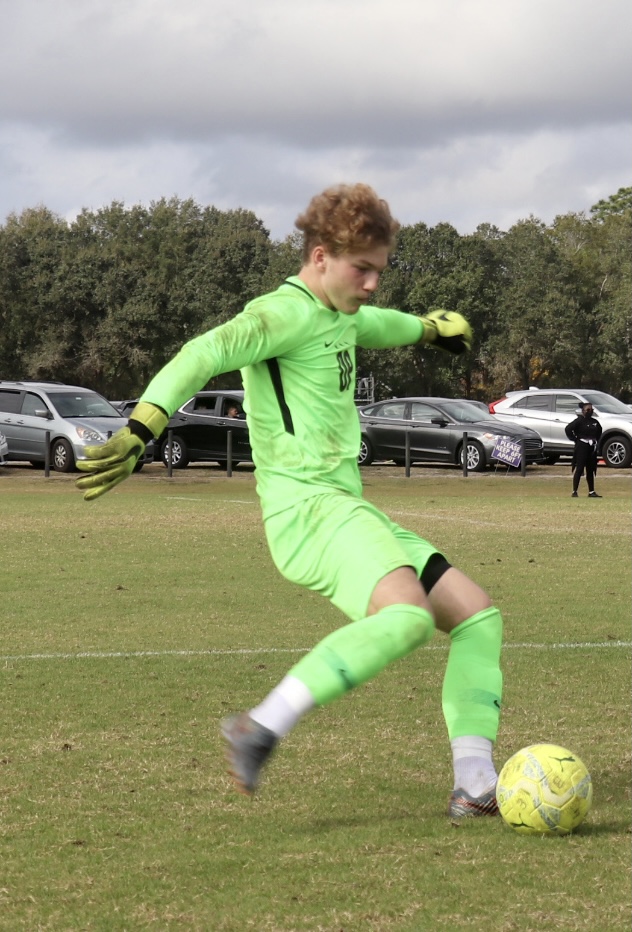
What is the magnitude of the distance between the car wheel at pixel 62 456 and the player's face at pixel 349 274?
24674 millimetres

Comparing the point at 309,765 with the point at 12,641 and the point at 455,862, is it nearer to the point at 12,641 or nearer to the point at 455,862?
the point at 455,862

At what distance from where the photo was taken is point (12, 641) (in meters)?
9.02

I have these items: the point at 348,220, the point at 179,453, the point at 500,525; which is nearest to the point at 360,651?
the point at 348,220

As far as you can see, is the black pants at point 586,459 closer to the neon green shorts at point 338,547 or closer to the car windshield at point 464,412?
the car windshield at point 464,412

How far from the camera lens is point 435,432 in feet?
100

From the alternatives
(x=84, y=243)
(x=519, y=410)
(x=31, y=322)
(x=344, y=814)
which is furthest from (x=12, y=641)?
(x=84, y=243)

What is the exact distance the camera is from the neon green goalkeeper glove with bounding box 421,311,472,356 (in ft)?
18.4

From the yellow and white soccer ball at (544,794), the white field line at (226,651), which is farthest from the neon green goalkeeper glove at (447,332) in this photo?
the white field line at (226,651)

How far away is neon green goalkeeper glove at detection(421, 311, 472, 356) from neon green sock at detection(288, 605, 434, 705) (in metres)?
1.71

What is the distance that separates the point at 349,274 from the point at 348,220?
189 millimetres

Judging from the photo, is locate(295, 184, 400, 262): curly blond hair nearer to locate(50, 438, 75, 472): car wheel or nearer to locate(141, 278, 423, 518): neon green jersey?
locate(141, 278, 423, 518): neon green jersey

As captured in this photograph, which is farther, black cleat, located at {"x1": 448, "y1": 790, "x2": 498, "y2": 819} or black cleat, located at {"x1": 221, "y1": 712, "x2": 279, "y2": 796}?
black cleat, located at {"x1": 448, "y1": 790, "x2": 498, "y2": 819}

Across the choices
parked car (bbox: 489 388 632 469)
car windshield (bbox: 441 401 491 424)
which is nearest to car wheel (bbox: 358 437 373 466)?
car windshield (bbox: 441 401 491 424)

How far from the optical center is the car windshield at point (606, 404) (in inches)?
1276
